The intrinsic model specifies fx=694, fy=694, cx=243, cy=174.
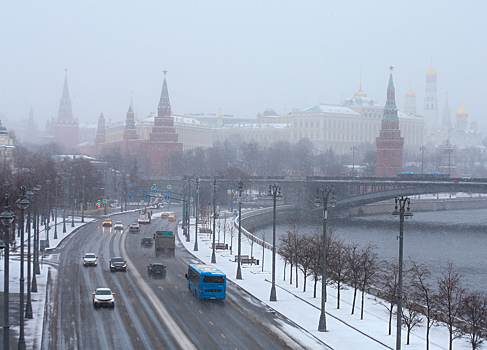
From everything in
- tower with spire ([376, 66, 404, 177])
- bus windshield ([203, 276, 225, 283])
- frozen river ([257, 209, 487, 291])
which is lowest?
frozen river ([257, 209, 487, 291])

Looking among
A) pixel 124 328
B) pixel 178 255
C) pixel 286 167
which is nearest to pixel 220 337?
pixel 124 328

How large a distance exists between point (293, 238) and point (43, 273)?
48.6ft

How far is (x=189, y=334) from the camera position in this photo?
2562 centimetres

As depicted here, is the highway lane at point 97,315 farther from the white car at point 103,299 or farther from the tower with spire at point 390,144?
the tower with spire at point 390,144

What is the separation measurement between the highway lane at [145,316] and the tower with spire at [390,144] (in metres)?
114

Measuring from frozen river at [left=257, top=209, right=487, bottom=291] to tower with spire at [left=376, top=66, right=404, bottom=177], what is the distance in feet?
141

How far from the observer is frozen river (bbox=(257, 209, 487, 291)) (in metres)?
55.2

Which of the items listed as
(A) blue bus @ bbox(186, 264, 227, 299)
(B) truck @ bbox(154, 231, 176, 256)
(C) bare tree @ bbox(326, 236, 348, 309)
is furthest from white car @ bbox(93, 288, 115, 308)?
(B) truck @ bbox(154, 231, 176, 256)

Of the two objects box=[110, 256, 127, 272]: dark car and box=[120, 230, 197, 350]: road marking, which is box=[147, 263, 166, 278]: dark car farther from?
box=[110, 256, 127, 272]: dark car

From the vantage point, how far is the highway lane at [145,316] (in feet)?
80.3

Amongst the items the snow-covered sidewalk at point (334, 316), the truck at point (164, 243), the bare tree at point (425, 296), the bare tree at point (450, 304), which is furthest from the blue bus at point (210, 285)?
the truck at point (164, 243)

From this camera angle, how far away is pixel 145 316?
1118 inches

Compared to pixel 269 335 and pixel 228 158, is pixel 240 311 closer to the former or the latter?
pixel 269 335

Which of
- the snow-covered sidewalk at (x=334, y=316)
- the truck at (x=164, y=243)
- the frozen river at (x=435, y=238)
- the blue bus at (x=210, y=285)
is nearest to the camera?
the snow-covered sidewalk at (x=334, y=316)
